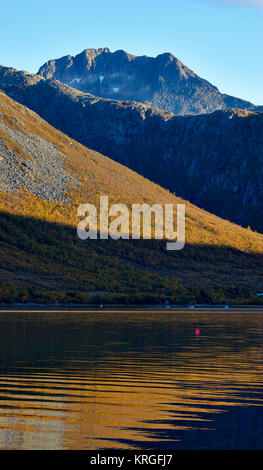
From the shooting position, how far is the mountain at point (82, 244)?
11256cm

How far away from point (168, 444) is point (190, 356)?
61.5 ft

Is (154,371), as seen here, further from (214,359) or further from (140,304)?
(140,304)

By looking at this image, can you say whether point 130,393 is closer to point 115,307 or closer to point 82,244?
point 115,307

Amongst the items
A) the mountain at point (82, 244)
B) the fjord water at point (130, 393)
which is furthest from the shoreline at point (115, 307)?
the fjord water at point (130, 393)

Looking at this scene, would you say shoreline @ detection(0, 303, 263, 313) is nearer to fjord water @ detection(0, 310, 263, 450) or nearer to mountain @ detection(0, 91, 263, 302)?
mountain @ detection(0, 91, 263, 302)

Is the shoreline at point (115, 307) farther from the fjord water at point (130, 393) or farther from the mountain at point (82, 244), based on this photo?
the fjord water at point (130, 393)

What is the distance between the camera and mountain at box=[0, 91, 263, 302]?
112562 mm

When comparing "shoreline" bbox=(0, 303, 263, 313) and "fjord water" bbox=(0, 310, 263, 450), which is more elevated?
"shoreline" bbox=(0, 303, 263, 313)

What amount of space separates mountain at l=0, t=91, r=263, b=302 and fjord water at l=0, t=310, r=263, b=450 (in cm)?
5904

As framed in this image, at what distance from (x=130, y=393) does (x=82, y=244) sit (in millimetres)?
111241

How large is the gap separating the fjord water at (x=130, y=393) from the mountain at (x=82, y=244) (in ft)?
194

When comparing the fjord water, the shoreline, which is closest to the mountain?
the shoreline

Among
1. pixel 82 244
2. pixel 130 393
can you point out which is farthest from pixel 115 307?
pixel 130 393

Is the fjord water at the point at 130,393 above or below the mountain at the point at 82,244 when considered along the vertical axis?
below
